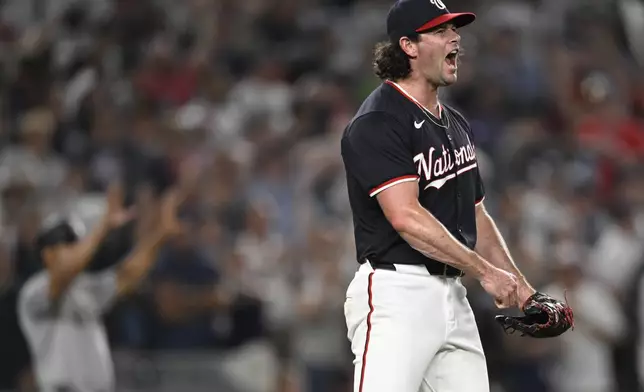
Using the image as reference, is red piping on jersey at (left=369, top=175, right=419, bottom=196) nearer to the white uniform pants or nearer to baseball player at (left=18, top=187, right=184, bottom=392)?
the white uniform pants

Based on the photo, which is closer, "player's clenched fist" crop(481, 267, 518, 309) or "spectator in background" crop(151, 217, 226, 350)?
"player's clenched fist" crop(481, 267, 518, 309)

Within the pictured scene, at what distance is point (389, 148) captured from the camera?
5.01 m

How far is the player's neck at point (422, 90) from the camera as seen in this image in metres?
5.24

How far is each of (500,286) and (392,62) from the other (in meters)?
1.10

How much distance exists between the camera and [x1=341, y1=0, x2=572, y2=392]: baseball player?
493 centimetres

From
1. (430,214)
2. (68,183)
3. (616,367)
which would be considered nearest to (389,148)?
(430,214)

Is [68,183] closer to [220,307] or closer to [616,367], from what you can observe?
[220,307]

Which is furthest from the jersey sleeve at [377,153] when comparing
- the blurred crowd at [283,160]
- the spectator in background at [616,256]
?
the spectator in background at [616,256]

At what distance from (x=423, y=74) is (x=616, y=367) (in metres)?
5.69

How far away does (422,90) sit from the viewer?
525 cm

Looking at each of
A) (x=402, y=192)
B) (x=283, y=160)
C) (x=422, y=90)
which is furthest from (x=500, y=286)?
(x=283, y=160)

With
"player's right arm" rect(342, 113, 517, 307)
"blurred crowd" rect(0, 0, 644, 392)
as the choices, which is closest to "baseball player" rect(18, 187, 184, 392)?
"blurred crowd" rect(0, 0, 644, 392)

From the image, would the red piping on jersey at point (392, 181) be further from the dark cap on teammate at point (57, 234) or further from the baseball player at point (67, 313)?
the dark cap on teammate at point (57, 234)

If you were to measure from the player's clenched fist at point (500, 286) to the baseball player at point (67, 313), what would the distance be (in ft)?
12.1
